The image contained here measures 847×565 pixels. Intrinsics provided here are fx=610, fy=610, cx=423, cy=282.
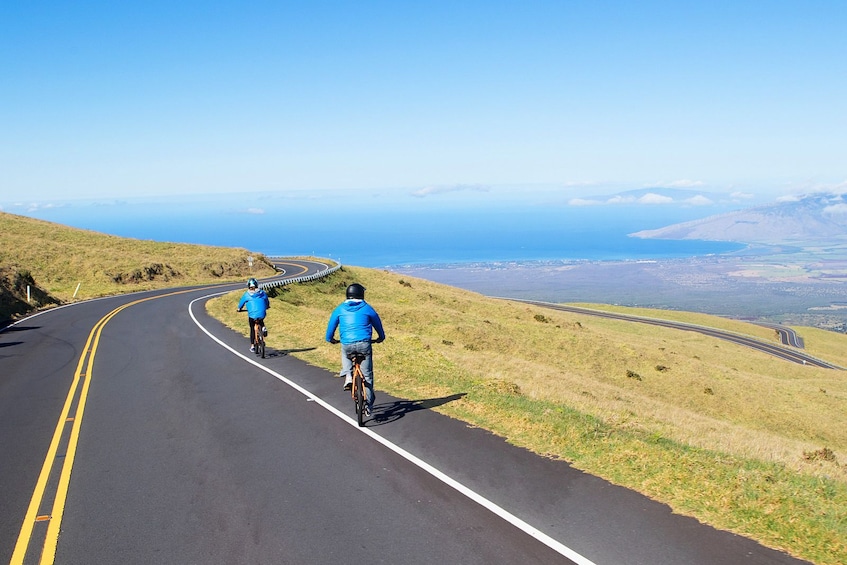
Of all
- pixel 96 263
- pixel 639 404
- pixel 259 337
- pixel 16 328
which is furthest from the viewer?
pixel 96 263

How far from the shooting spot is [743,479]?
832 centimetres

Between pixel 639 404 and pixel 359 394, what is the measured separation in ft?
51.4

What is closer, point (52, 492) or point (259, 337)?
point (52, 492)

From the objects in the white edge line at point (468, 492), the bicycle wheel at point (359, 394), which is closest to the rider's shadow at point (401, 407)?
the bicycle wheel at point (359, 394)

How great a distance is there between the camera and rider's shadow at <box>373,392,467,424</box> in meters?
11.8

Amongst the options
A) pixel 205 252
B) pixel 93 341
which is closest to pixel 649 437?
pixel 93 341

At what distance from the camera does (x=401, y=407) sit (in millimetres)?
12664

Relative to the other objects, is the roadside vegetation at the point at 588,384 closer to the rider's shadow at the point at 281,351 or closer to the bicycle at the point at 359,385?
the rider's shadow at the point at 281,351

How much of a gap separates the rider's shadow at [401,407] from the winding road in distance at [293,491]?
0.21 feet

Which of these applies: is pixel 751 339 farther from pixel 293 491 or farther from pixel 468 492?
pixel 293 491

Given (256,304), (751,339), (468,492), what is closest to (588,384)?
(256,304)

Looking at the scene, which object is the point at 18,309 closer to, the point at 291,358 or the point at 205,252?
the point at 291,358

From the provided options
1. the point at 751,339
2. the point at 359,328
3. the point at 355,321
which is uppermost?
the point at 355,321

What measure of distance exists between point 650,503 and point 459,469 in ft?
8.51
